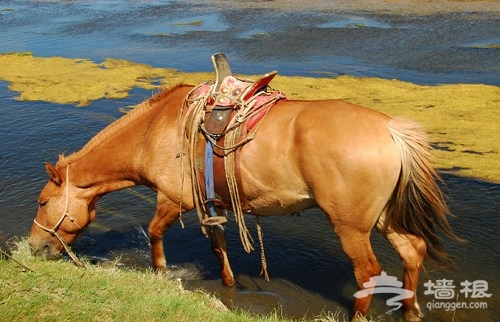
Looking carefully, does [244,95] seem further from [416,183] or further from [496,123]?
[496,123]

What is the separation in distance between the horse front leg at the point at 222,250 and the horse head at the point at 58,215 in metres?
1.39

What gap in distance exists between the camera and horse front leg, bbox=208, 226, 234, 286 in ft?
17.0

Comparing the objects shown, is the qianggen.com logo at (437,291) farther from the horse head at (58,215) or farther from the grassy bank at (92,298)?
the horse head at (58,215)

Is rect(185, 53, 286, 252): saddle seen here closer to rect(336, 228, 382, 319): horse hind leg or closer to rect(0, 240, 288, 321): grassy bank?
rect(0, 240, 288, 321): grassy bank

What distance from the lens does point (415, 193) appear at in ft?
13.4

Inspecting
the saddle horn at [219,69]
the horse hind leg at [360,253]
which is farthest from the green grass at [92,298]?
the saddle horn at [219,69]

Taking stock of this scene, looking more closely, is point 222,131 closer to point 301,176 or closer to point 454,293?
point 301,176

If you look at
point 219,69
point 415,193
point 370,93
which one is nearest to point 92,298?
point 219,69

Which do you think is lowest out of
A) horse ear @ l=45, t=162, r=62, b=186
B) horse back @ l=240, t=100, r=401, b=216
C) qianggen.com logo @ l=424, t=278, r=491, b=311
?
qianggen.com logo @ l=424, t=278, r=491, b=311

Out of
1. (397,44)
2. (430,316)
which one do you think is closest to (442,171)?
(430,316)

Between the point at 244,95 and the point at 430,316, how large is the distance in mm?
2731

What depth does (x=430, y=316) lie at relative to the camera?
15.1 feet

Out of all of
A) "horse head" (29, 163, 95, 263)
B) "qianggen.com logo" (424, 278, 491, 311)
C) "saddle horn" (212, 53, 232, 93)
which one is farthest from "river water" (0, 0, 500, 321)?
"saddle horn" (212, 53, 232, 93)

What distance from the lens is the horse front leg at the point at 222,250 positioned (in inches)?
204
